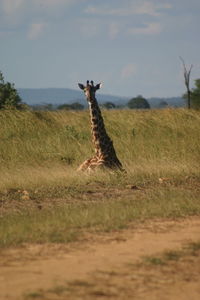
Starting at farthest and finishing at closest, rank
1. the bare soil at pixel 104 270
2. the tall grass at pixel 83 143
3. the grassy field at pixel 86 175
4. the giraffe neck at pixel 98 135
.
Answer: the giraffe neck at pixel 98 135 < the tall grass at pixel 83 143 < the grassy field at pixel 86 175 < the bare soil at pixel 104 270

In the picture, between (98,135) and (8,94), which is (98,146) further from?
(8,94)

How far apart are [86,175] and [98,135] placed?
109 centimetres

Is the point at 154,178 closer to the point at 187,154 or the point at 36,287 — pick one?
the point at 187,154

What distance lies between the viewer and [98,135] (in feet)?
36.5

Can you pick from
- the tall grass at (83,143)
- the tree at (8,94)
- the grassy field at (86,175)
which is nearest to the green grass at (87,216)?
the grassy field at (86,175)

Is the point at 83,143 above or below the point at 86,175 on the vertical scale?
above

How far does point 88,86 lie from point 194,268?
6.60 m

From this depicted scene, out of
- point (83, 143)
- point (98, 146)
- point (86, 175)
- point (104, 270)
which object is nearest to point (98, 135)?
point (98, 146)

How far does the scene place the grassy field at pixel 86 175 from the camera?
695 cm

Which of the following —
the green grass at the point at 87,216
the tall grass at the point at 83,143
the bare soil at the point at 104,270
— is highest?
the tall grass at the point at 83,143

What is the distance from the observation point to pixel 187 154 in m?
12.9

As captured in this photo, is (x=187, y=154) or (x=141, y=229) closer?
(x=141, y=229)

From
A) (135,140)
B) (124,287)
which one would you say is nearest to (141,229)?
(124,287)

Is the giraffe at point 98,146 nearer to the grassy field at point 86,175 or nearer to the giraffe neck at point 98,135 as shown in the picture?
the giraffe neck at point 98,135
